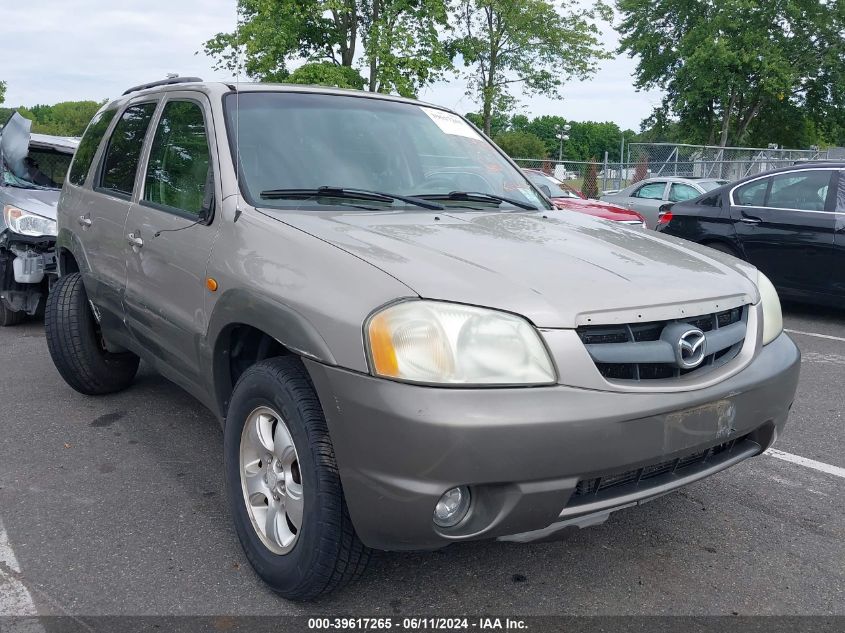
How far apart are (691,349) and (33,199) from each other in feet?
20.1

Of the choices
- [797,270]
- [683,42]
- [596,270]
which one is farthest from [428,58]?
[596,270]

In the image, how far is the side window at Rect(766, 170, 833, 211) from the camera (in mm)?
7660

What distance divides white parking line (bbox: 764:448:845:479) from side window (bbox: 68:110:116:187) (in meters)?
4.02

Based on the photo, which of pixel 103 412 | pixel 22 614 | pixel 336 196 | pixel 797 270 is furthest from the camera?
pixel 797 270

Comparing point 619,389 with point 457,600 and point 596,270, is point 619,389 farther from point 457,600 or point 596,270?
point 457,600

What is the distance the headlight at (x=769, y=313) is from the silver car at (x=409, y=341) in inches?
0.5

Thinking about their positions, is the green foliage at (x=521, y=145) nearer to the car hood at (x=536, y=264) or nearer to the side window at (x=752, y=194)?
the side window at (x=752, y=194)

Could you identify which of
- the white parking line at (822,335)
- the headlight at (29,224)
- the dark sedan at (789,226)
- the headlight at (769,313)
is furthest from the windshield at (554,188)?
the headlight at (769,313)

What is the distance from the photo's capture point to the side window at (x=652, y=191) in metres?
14.1

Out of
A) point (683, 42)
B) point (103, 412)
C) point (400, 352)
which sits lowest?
point (103, 412)

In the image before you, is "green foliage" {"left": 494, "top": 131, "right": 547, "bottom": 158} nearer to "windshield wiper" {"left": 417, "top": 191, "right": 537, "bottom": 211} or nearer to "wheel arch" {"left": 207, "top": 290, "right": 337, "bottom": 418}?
"windshield wiper" {"left": 417, "top": 191, "right": 537, "bottom": 211}

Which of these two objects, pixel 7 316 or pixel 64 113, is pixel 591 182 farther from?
pixel 64 113

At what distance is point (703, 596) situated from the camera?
2680 millimetres

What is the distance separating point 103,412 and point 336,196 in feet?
7.65
